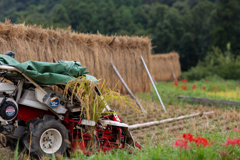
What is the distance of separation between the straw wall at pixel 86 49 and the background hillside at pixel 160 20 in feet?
68.7

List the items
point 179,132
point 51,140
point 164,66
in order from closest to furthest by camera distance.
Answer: point 51,140 → point 179,132 → point 164,66

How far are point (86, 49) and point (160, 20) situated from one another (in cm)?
2984

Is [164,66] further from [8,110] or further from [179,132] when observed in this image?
[8,110]

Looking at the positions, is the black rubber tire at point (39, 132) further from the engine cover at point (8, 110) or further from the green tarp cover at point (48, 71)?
the green tarp cover at point (48, 71)

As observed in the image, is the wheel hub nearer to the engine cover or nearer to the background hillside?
the engine cover

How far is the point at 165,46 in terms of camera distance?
33.6 m

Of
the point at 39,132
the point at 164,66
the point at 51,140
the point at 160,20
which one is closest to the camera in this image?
the point at 39,132

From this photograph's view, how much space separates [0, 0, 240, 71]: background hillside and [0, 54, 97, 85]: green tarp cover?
2656 centimetres

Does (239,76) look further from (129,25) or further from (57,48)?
(129,25)

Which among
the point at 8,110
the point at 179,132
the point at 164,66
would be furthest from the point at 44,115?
the point at 164,66

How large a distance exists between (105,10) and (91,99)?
36620mm

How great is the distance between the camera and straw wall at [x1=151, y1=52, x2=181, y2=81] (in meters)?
21.7

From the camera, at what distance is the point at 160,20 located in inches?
1394

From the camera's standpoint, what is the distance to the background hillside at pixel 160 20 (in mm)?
26953
